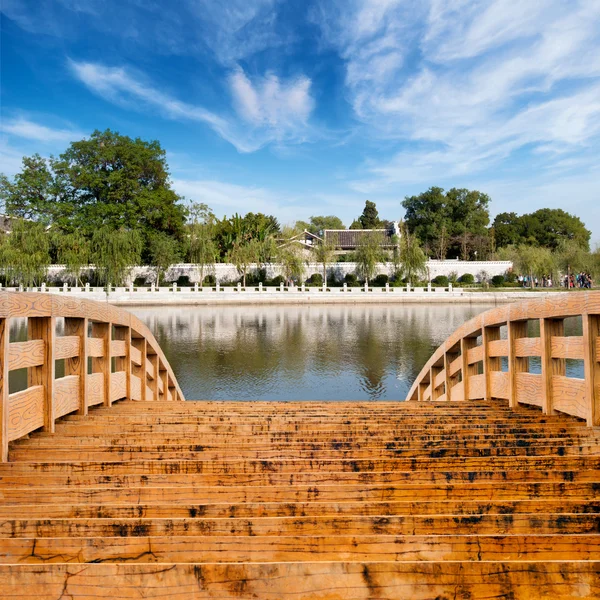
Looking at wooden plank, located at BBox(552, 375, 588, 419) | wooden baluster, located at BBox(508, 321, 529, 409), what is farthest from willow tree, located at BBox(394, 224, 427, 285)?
wooden plank, located at BBox(552, 375, 588, 419)

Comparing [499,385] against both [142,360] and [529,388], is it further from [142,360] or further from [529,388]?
[142,360]

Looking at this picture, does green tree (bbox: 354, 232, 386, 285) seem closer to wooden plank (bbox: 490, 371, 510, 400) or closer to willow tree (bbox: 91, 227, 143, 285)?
willow tree (bbox: 91, 227, 143, 285)

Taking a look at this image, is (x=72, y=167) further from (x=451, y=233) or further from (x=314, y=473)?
(x=314, y=473)

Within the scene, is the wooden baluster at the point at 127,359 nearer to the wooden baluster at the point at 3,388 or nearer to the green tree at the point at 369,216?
the wooden baluster at the point at 3,388

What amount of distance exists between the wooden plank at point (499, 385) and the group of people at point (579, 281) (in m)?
38.6

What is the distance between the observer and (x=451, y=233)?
54500 millimetres

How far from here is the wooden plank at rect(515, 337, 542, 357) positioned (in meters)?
3.51

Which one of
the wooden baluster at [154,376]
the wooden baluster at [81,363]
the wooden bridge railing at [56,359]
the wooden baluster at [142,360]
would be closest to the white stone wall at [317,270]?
the wooden baluster at [154,376]

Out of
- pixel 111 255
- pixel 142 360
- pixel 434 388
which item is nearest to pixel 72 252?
pixel 111 255

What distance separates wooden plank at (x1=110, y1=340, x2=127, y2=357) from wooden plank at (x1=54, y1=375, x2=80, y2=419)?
0.71 m

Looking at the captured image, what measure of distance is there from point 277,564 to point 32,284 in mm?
35503

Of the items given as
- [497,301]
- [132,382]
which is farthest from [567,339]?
[497,301]

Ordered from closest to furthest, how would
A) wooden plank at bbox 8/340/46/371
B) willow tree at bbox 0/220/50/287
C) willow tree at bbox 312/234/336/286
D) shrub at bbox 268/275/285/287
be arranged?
wooden plank at bbox 8/340/46/371 → willow tree at bbox 0/220/50/287 → shrub at bbox 268/275/285/287 → willow tree at bbox 312/234/336/286

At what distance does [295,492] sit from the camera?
2.04m
